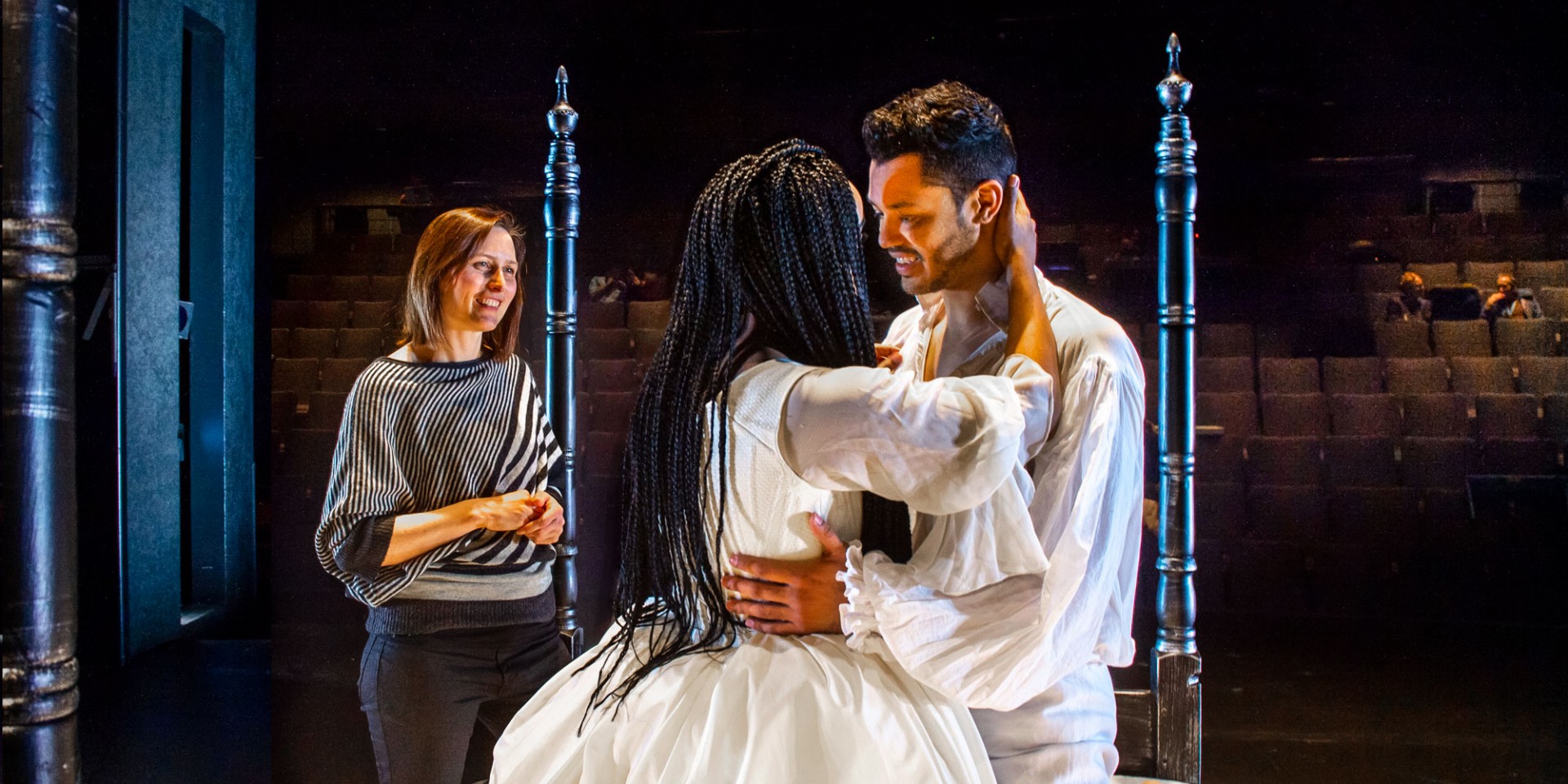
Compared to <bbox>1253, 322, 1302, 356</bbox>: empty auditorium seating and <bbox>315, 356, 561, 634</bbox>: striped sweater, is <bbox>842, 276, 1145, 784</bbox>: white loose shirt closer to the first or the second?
<bbox>1253, 322, 1302, 356</bbox>: empty auditorium seating

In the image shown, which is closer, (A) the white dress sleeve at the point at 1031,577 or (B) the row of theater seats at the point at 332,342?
(A) the white dress sleeve at the point at 1031,577

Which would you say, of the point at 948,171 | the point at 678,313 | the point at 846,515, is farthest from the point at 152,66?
the point at 846,515

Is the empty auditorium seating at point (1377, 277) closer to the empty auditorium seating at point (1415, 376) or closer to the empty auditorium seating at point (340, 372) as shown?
the empty auditorium seating at point (1415, 376)

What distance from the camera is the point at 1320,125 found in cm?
212

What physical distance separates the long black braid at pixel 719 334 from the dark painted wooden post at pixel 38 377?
1.00 meters

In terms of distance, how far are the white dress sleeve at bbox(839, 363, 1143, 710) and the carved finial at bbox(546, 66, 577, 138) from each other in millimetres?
1235

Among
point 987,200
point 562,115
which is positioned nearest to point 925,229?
point 987,200

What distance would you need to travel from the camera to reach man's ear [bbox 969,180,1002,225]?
5.21 feet

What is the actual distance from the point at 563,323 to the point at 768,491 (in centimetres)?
102

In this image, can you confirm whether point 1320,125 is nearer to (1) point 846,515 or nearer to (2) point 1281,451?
(2) point 1281,451

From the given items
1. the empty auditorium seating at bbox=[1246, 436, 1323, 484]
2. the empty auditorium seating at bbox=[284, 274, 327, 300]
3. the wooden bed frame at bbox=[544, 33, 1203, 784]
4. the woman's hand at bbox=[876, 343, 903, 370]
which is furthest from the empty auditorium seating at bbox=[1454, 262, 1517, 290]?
the empty auditorium seating at bbox=[284, 274, 327, 300]

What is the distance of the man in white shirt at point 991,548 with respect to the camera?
1.20 meters

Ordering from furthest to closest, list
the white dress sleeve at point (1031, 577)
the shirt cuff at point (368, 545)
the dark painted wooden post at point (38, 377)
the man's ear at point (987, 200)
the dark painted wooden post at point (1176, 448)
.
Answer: the dark painted wooden post at point (1176, 448), the shirt cuff at point (368, 545), the man's ear at point (987, 200), the dark painted wooden post at point (38, 377), the white dress sleeve at point (1031, 577)

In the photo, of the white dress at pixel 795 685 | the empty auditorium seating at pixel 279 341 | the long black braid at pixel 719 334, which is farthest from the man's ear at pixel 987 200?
the empty auditorium seating at pixel 279 341
